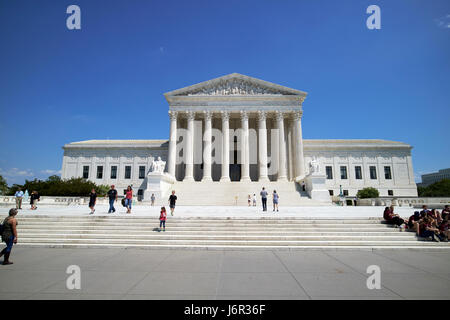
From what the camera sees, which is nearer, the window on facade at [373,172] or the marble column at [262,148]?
the marble column at [262,148]

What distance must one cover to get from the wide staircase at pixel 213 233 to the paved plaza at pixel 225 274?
0.85 metres

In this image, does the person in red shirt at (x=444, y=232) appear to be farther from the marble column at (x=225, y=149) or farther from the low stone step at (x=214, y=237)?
the marble column at (x=225, y=149)

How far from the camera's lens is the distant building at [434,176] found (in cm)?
12676

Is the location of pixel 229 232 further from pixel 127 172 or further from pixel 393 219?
pixel 127 172

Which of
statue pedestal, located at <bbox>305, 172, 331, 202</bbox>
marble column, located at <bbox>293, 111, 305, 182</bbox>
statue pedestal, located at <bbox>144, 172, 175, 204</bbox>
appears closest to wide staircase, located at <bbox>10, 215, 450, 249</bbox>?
statue pedestal, located at <bbox>144, 172, 175, 204</bbox>

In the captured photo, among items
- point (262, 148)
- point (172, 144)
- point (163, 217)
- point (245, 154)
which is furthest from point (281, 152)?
point (163, 217)

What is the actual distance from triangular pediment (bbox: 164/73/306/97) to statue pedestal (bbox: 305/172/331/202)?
16349 mm

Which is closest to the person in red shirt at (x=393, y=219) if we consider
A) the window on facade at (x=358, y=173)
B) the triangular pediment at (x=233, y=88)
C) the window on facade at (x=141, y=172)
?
the triangular pediment at (x=233, y=88)

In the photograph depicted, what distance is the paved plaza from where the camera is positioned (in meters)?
4.68

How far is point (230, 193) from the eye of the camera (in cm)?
3011

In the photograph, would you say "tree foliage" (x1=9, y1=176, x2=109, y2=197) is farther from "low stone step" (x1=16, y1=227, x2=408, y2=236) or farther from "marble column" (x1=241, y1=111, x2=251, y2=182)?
"low stone step" (x1=16, y1=227, x2=408, y2=236)

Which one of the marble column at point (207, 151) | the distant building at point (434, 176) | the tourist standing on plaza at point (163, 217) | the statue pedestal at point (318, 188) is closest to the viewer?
the tourist standing on plaza at point (163, 217)
